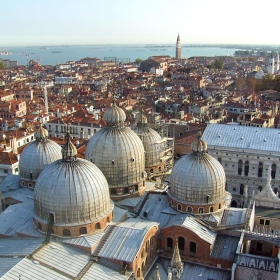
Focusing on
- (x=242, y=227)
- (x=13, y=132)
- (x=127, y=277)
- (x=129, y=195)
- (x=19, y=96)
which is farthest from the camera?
(x=19, y=96)

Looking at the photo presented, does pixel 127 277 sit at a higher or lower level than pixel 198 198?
lower

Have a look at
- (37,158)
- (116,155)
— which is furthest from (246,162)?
(37,158)

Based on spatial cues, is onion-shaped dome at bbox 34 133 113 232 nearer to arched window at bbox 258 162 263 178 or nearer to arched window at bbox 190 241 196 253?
arched window at bbox 190 241 196 253

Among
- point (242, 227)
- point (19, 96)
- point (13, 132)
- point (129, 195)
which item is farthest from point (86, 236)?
point (19, 96)

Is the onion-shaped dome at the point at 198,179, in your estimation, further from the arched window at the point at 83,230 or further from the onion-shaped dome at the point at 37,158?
the onion-shaped dome at the point at 37,158

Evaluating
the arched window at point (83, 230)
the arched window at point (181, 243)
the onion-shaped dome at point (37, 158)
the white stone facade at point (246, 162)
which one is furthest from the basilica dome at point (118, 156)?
the white stone facade at point (246, 162)

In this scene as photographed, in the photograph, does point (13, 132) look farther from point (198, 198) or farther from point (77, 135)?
point (198, 198)

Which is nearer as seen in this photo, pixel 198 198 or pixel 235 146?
pixel 198 198

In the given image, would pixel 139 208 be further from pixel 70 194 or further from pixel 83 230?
pixel 70 194
